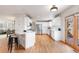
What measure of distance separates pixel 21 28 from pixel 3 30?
456cm

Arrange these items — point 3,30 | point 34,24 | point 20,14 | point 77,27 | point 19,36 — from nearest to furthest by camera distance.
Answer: point 77,27 < point 19,36 < point 20,14 < point 3,30 < point 34,24

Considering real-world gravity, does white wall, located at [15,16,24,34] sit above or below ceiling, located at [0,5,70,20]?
below

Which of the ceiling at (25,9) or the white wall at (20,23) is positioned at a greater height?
the ceiling at (25,9)

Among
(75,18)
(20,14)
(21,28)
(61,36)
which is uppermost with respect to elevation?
(20,14)

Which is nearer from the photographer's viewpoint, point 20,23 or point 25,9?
point 25,9

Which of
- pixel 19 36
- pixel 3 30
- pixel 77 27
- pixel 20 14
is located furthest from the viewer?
pixel 3 30

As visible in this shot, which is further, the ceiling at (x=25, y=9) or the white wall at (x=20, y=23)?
the white wall at (x=20, y=23)

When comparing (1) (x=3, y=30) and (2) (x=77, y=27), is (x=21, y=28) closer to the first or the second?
(2) (x=77, y=27)

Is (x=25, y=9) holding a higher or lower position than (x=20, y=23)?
higher

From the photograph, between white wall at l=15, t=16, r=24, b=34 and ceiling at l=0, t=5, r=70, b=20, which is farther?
white wall at l=15, t=16, r=24, b=34
